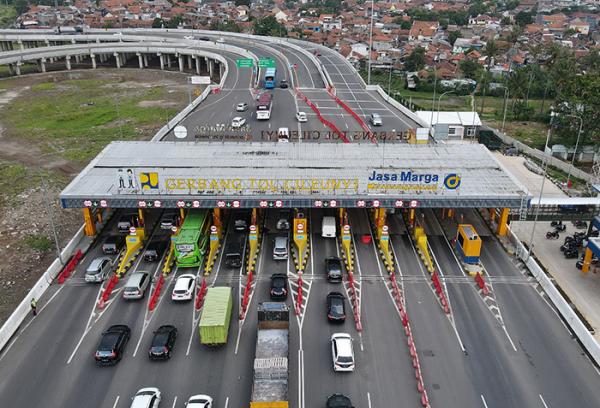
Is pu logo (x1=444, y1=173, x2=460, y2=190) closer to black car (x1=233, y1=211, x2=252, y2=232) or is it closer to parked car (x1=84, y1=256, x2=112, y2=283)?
black car (x1=233, y1=211, x2=252, y2=232)

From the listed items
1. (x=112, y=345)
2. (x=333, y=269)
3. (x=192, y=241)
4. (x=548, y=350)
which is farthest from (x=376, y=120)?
(x=112, y=345)

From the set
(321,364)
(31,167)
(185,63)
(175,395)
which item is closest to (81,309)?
(175,395)

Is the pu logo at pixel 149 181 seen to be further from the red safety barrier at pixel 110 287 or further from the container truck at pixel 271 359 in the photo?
the container truck at pixel 271 359

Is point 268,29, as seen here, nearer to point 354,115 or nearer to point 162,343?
point 354,115

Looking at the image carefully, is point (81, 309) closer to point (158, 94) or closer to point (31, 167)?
point (31, 167)

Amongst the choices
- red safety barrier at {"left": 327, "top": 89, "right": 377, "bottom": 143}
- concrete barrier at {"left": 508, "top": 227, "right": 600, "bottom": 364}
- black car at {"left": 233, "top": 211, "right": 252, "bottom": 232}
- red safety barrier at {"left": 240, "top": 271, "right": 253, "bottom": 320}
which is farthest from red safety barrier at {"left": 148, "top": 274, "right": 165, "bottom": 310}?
red safety barrier at {"left": 327, "top": 89, "right": 377, "bottom": 143}

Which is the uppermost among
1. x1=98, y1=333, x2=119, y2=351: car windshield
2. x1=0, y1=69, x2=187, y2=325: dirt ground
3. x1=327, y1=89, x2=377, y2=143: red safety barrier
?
x1=327, y1=89, x2=377, y2=143: red safety barrier

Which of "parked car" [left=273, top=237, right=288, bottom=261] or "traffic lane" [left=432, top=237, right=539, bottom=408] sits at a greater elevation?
"parked car" [left=273, top=237, right=288, bottom=261]
